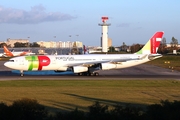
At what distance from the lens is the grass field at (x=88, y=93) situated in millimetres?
24559

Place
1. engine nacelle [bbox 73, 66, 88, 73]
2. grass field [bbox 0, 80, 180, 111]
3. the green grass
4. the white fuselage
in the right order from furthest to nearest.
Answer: the green grass
the white fuselage
engine nacelle [bbox 73, 66, 88, 73]
grass field [bbox 0, 80, 180, 111]

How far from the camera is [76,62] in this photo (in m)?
47.6

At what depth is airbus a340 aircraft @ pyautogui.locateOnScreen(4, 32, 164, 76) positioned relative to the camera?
4556 centimetres

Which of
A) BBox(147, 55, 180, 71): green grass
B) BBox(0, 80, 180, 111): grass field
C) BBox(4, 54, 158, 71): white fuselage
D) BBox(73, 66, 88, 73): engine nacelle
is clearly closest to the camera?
BBox(0, 80, 180, 111): grass field

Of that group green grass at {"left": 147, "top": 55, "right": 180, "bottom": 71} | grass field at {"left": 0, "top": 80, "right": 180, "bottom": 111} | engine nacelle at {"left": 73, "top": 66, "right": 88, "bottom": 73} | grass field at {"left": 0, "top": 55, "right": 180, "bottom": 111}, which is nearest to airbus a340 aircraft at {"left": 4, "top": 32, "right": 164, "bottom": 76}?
engine nacelle at {"left": 73, "top": 66, "right": 88, "bottom": 73}

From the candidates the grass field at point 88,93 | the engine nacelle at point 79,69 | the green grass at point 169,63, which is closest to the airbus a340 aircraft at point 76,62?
the engine nacelle at point 79,69

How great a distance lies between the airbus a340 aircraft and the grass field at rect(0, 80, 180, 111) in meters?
8.63

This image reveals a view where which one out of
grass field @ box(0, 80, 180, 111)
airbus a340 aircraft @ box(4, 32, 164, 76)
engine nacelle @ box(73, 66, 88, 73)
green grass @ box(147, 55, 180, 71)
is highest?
airbus a340 aircraft @ box(4, 32, 164, 76)

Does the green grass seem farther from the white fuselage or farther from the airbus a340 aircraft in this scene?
the white fuselage

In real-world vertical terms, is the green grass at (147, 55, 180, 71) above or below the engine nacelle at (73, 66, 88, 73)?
below

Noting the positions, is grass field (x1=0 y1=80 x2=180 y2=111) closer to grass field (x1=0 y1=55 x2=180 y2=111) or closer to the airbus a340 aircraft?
grass field (x1=0 y1=55 x2=180 y2=111)

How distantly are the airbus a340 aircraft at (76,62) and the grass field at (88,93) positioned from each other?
863 centimetres

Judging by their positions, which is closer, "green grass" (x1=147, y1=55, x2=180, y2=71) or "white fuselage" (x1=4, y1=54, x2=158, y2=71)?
"white fuselage" (x1=4, y1=54, x2=158, y2=71)

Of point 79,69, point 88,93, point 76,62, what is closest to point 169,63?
point 76,62
